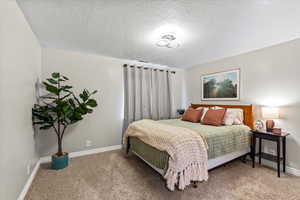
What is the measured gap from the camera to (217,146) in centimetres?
209

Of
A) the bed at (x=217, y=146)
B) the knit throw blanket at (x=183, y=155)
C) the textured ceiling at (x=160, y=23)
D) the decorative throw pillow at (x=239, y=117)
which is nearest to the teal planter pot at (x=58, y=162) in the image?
the bed at (x=217, y=146)

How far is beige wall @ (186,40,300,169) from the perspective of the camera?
7.38 feet

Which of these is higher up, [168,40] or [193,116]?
[168,40]

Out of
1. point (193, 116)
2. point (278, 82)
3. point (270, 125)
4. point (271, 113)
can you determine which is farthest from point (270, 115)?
point (193, 116)

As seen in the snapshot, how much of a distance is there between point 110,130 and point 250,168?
298 centimetres

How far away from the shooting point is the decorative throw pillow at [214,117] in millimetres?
2621

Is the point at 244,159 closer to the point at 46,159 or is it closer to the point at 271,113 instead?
the point at 271,113

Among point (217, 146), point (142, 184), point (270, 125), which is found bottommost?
point (142, 184)

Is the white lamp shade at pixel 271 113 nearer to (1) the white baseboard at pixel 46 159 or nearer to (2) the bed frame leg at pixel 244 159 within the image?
(2) the bed frame leg at pixel 244 159

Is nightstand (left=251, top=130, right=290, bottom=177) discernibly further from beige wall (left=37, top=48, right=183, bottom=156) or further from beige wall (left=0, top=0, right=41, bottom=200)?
beige wall (left=0, top=0, right=41, bottom=200)

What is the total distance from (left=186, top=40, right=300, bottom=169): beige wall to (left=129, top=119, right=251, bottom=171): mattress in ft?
2.00

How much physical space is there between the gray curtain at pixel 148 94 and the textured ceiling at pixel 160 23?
91 cm

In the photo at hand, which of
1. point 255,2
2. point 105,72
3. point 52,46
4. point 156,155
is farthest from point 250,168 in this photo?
point 52,46

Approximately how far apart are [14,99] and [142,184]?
6.28 feet
